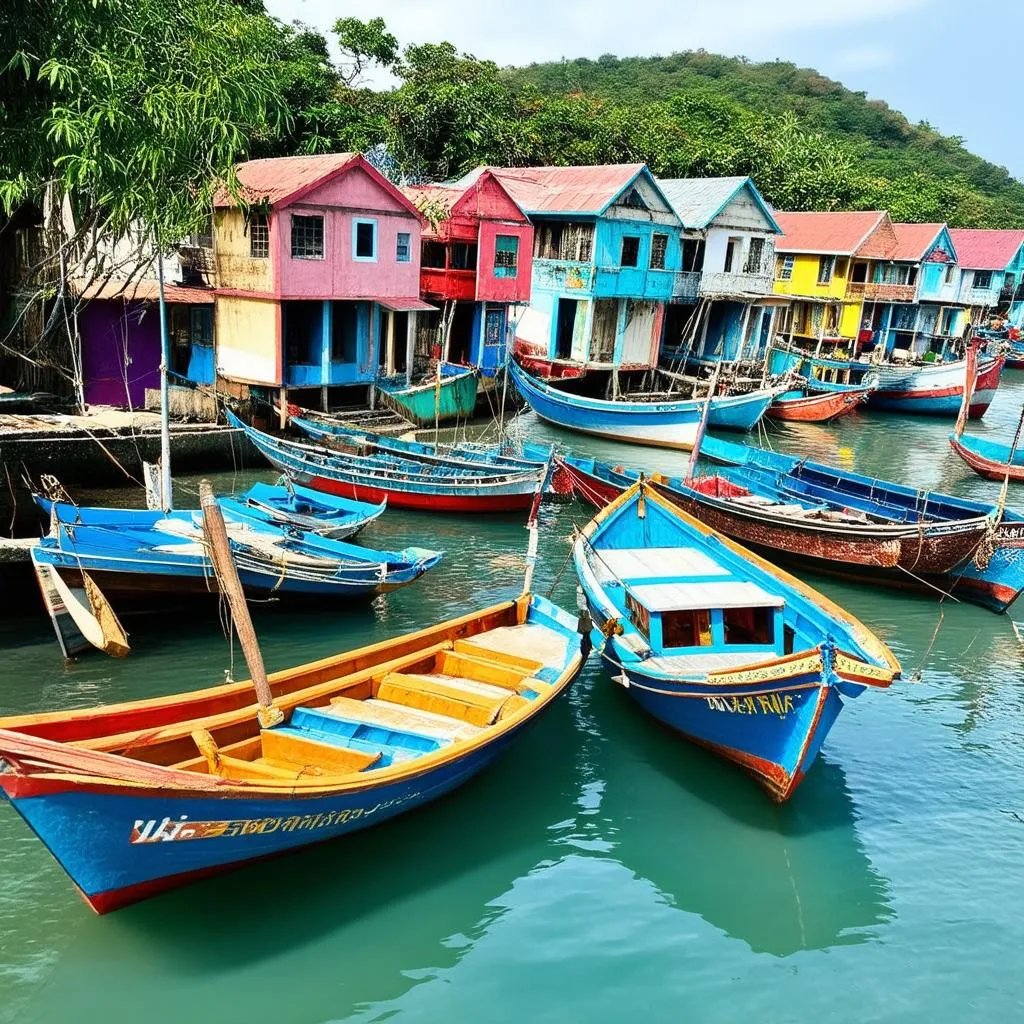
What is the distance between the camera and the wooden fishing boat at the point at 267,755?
6.57m

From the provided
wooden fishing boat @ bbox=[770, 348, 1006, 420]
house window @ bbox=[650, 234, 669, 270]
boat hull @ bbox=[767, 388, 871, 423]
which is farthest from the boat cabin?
wooden fishing boat @ bbox=[770, 348, 1006, 420]

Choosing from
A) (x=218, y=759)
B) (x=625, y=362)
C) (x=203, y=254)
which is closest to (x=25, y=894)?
(x=218, y=759)

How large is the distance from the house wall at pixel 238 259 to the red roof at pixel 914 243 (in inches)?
1354

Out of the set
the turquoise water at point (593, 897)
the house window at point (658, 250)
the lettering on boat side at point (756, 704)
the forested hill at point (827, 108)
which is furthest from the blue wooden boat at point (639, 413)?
the forested hill at point (827, 108)

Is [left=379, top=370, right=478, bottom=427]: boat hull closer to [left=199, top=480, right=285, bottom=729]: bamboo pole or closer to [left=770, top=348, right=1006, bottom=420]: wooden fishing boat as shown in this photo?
[left=199, top=480, right=285, bottom=729]: bamboo pole

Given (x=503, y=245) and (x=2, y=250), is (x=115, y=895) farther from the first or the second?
(x=503, y=245)

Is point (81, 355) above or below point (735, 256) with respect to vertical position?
below

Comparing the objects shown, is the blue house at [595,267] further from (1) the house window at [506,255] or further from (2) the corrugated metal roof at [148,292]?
(2) the corrugated metal roof at [148,292]

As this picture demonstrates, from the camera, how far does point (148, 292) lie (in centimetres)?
2327

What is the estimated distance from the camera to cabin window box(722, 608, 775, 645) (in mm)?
12030

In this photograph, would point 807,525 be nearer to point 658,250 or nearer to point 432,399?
point 432,399

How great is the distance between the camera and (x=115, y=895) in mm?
7277

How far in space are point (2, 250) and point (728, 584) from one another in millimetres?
18368

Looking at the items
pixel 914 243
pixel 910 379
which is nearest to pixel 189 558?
Answer: pixel 910 379
